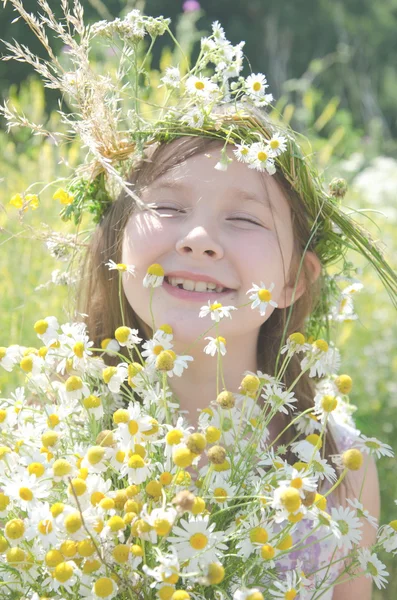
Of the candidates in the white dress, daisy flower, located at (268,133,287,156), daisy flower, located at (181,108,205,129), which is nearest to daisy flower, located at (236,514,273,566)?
the white dress

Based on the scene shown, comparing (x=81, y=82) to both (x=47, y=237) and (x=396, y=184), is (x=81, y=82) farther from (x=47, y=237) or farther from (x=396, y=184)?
(x=396, y=184)

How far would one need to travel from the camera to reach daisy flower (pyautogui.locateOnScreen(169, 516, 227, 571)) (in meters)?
0.94

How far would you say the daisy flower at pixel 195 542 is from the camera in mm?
943

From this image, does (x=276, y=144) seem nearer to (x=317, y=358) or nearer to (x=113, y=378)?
(x=317, y=358)

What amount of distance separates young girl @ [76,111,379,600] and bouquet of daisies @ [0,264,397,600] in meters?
0.22

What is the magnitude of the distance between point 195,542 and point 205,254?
615mm

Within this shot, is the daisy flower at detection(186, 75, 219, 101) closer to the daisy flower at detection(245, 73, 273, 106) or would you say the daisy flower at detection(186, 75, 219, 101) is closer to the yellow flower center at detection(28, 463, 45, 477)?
the daisy flower at detection(245, 73, 273, 106)

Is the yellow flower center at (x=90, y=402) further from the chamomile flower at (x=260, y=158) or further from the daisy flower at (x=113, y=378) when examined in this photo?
the chamomile flower at (x=260, y=158)

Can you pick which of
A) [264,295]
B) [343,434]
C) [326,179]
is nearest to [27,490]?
[264,295]

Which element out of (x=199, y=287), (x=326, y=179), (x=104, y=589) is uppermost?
(x=326, y=179)

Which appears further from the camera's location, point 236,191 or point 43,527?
point 236,191

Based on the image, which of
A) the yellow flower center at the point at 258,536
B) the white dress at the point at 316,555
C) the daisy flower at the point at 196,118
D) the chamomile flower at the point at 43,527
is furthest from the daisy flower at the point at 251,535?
the daisy flower at the point at 196,118

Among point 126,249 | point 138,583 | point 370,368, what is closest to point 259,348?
point 126,249

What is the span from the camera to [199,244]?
141 cm
